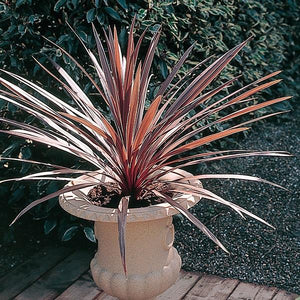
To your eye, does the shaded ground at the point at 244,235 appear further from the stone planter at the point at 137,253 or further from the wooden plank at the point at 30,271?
the stone planter at the point at 137,253

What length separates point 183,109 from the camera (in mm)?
2178

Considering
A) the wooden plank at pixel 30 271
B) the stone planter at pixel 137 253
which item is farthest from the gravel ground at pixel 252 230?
the stone planter at pixel 137 253

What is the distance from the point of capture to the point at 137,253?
2244mm

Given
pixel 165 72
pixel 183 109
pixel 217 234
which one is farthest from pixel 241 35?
pixel 183 109

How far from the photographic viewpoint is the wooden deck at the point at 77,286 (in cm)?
273

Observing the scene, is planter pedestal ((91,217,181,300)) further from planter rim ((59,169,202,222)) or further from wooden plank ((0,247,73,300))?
wooden plank ((0,247,73,300))

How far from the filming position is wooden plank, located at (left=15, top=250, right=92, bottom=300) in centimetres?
279

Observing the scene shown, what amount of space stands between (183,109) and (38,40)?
3.68 feet

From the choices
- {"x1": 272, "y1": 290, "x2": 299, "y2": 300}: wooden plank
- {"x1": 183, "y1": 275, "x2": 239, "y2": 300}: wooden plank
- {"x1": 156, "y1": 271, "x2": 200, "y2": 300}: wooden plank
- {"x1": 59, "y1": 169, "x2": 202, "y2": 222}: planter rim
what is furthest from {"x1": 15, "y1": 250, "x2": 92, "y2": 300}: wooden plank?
{"x1": 272, "y1": 290, "x2": 299, "y2": 300}: wooden plank

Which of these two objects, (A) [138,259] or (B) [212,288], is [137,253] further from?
(B) [212,288]

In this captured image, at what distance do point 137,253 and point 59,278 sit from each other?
80 centimetres

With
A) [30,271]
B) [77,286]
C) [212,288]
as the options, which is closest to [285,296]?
[212,288]

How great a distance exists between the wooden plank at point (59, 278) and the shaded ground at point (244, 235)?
137 mm

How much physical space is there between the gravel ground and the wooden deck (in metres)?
0.07
